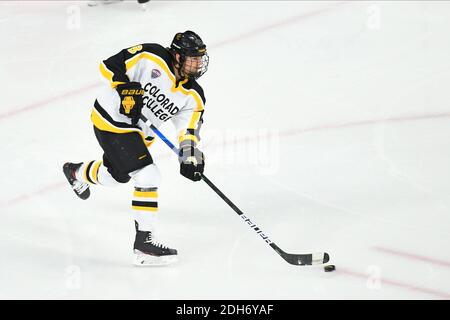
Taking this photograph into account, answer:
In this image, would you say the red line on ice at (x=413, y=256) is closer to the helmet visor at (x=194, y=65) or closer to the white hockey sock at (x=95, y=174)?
the helmet visor at (x=194, y=65)

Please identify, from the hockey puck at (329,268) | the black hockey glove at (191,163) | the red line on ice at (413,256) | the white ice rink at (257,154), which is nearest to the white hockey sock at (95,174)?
the white ice rink at (257,154)

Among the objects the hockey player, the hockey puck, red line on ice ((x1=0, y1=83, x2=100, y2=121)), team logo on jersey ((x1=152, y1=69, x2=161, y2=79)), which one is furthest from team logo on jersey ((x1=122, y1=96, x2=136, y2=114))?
red line on ice ((x1=0, y1=83, x2=100, y2=121))

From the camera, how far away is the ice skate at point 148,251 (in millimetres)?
4730

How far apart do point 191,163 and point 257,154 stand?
4.93 feet

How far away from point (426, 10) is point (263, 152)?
284 cm

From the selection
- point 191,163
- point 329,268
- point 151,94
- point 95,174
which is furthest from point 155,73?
point 329,268

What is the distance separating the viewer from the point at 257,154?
6.22m

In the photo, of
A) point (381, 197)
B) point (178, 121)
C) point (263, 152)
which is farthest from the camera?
point (263, 152)

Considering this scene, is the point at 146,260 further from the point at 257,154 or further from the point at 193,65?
the point at 257,154

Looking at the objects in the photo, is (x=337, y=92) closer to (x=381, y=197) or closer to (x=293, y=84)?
(x=293, y=84)

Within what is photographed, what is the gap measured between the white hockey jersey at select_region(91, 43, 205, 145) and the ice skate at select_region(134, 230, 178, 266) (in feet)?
1.82

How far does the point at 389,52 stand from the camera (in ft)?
24.9

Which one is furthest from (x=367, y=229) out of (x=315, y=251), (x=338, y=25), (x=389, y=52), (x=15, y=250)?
(x=338, y=25)

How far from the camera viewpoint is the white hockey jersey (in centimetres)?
479
